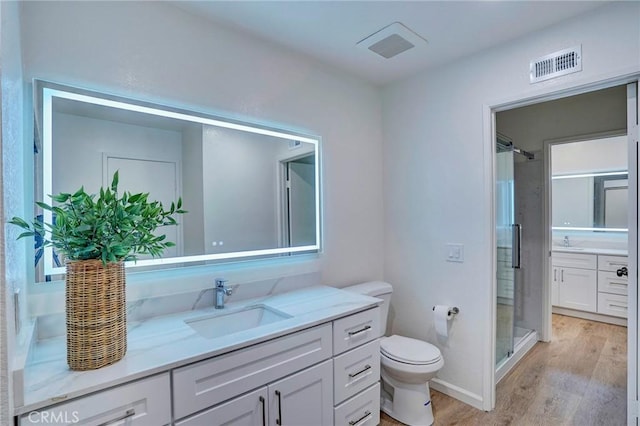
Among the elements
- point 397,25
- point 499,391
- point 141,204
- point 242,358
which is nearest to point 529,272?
point 499,391

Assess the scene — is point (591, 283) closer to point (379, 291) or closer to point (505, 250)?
point (505, 250)

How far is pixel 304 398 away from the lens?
157 centimetres

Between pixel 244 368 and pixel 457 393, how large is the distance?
1774 mm

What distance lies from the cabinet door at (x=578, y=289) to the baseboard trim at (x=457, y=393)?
269 centimetres

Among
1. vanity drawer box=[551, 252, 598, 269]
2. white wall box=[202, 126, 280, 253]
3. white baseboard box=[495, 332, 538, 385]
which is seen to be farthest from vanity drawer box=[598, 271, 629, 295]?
white wall box=[202, 126, 280, 253]

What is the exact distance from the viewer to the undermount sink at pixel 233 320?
1645 millimetres

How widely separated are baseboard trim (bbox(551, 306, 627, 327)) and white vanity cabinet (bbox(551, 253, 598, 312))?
0.06 metres

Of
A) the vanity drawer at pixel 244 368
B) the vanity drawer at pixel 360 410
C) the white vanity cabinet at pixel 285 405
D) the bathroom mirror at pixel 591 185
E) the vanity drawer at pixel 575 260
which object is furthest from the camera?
the bathroom mirror at pixel 591 185

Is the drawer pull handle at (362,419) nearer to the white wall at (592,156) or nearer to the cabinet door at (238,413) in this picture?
the cabinet door at (238,413)

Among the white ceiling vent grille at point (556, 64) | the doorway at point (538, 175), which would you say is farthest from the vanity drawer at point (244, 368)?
the doorway at point (538, 175)

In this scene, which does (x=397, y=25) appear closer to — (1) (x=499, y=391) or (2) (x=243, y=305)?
(2) (x=243, y=305)

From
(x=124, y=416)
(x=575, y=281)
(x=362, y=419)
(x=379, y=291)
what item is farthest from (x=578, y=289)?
(x=124, y=416)

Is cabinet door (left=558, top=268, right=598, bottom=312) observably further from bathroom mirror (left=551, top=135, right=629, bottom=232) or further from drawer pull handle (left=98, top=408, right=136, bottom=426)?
drawer pull handle (left=98, top=408, right=136, bottom=426)

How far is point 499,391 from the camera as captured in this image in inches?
95.3
